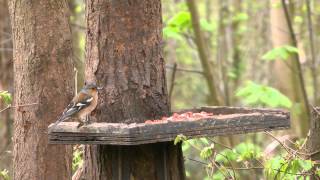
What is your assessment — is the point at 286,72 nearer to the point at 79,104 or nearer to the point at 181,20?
the point at 181,20

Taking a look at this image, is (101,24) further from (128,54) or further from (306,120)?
(306,120)

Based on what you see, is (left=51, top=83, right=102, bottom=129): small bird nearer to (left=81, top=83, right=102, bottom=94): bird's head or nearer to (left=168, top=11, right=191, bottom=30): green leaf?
→ (left=81, top=83, right=102, bottom=94): bird's head

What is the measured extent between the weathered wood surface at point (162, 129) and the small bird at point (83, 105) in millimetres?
75

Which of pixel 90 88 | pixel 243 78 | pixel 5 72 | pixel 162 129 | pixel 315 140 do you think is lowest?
pixel 315 140

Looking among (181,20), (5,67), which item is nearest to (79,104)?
(181,20)

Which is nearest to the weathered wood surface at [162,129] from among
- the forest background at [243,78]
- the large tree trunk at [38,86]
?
the forest background at [243,78]

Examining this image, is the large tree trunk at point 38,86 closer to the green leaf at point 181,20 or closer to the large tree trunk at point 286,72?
the green leaf at point 181,20

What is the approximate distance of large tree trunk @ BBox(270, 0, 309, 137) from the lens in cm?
1201

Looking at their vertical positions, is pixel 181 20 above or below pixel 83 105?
above

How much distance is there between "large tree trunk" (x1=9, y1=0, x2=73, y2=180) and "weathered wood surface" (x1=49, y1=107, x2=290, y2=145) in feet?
5.21

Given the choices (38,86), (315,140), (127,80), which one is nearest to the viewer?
(127,80)

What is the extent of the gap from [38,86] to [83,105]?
155cm

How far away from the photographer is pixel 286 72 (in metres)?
12.4

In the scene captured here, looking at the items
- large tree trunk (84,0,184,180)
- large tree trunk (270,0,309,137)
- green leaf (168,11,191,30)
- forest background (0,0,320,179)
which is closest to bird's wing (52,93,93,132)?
large tree trunk (84,0,184,180)
